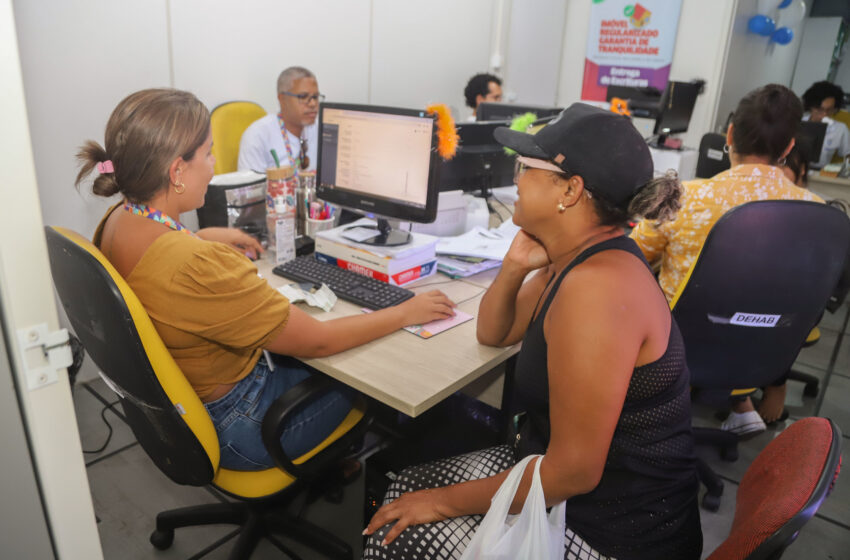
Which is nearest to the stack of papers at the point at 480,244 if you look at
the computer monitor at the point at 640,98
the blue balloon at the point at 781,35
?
the computer monitor at the point at 640,98

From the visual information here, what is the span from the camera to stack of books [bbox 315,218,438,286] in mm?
1720

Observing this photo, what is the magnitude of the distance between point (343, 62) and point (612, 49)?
3.01 metres

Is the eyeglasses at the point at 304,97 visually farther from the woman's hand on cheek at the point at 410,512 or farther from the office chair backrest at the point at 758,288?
the woman's hand on cheek at the point at 410,512

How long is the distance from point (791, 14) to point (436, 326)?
709 cm

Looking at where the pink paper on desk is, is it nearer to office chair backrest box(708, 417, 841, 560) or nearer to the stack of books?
the stack of books

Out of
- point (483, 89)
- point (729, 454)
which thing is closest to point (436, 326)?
point (729, 454)

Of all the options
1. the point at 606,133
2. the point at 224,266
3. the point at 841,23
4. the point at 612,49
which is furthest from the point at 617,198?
the point at 841,23

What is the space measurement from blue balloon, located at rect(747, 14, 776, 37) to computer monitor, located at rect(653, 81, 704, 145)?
1140mm

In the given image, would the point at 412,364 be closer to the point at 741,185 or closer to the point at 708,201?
the point at 708,201

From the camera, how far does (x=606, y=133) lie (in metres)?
1.09

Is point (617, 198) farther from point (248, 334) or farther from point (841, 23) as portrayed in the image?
point (841, 23)

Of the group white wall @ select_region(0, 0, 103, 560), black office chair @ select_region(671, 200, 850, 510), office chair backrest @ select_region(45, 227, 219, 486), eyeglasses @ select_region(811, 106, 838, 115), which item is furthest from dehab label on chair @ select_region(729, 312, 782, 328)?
eyeglasses @ select_region(811, 106, 838, 115)

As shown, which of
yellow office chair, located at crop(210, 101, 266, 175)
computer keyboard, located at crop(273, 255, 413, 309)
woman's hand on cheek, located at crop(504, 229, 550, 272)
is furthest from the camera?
yellow office chair, located at crop(210, 101, 266, 175)

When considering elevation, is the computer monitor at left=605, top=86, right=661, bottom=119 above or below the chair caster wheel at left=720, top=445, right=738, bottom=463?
above
